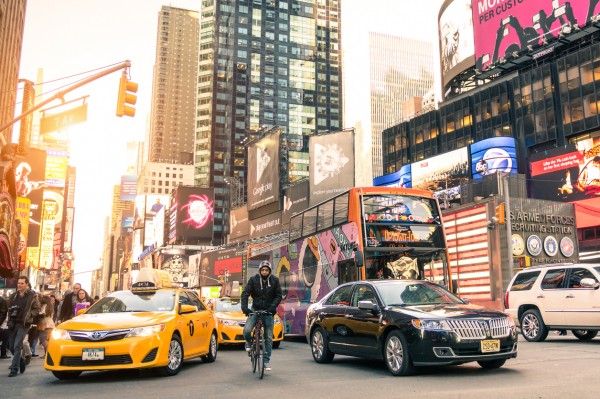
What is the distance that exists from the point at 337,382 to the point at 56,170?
8947 centimetres

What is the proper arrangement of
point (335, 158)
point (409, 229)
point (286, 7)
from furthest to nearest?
point (286, 7), point (335, 158), point (409, 229)

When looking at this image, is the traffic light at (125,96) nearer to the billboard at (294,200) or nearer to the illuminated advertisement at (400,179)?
the billboard at (294,200)

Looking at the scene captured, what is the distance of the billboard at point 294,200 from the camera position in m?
74.6

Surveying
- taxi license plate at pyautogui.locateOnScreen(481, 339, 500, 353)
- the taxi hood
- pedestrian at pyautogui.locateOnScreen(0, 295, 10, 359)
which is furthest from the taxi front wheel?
pedestrian at pyautogui.locateOnScreen(0, 295, 10, 359)

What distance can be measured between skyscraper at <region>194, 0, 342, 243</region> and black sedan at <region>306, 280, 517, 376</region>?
449 ft

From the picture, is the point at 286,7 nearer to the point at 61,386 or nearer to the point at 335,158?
the point at 335,158

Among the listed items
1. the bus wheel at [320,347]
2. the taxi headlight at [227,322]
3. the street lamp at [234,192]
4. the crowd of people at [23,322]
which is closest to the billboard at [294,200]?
the street lamp at [234,192]

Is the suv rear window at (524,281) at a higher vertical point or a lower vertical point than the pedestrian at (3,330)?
higher

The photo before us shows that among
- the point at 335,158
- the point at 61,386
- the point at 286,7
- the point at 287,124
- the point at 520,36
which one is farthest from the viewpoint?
the point at 286,7

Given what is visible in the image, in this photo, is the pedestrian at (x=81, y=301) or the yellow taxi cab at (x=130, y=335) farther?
the pedestrian at (x=81, y=301)

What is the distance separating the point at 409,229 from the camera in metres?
15.1

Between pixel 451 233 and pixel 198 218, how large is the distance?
78856mm

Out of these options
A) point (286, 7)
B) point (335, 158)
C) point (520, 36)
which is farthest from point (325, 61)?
point (335, 158)

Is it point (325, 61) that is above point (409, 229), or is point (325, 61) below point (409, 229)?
above
